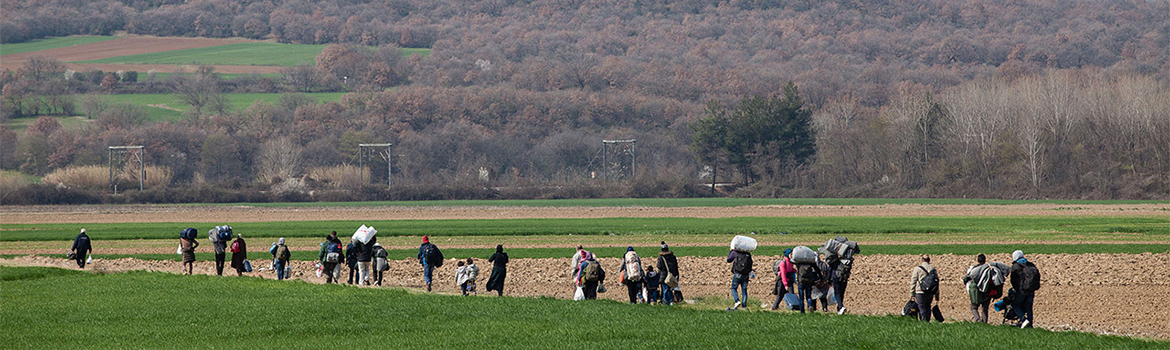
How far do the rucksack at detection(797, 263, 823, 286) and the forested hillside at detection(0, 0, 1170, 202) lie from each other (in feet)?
212

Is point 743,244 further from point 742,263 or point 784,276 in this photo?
point 784,276

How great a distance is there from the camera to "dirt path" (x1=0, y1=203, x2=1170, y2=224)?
61312 millimetres

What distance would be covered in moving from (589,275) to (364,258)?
705 centimetres

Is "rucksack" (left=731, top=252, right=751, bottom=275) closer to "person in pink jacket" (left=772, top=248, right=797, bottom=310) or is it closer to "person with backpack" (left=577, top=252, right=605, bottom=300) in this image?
"person in pink jacket" (left=772, top=248, right=797, bottom=310)

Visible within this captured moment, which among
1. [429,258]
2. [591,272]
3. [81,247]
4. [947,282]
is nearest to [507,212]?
[81,247]

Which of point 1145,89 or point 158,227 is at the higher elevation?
point 1145,89

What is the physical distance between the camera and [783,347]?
16.5m

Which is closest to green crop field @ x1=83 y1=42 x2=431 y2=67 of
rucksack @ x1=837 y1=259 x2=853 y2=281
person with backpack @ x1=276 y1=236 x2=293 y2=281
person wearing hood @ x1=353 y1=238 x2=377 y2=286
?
person with backpack @ x1=276 y1=236 x2=293 y2=281

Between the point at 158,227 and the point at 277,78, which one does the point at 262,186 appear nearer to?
the point at 158,227

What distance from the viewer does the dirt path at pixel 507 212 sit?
201 ft

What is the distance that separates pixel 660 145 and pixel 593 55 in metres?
72.1

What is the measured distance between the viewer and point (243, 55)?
18362cm

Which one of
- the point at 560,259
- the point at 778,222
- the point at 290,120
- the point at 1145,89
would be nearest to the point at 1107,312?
the point at 560,259

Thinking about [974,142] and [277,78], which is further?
[277,78]
